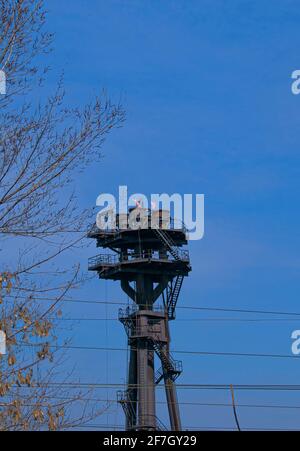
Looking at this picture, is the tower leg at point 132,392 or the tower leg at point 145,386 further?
the tower leg at point 145,386

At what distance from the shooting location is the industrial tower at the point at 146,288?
67562 mm

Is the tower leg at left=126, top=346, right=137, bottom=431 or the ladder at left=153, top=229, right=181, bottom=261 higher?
the ladder at left=153, top=229, right=181, bottom=261

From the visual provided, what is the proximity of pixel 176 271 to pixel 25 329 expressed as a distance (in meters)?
53.6

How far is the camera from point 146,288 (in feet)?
235

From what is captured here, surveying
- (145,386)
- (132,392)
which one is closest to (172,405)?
(145,386)

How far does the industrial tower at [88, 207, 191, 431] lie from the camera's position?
6756 cm

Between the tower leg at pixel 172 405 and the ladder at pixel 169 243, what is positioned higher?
the ladder at pixel 169 243

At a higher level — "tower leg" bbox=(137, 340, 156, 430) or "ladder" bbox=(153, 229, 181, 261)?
"ladder" bbox=(153, 229, 181, 261)

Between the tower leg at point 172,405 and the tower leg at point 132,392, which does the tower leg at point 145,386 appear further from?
the tower leg at point 172,405

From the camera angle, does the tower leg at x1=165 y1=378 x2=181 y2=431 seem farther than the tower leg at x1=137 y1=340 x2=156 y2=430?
No

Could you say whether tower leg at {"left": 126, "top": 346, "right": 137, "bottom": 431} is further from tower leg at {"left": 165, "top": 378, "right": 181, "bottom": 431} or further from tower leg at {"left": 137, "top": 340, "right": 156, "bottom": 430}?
tower leg at {"left": 165, "top": 378, "right": 181, "bottom": 431}
